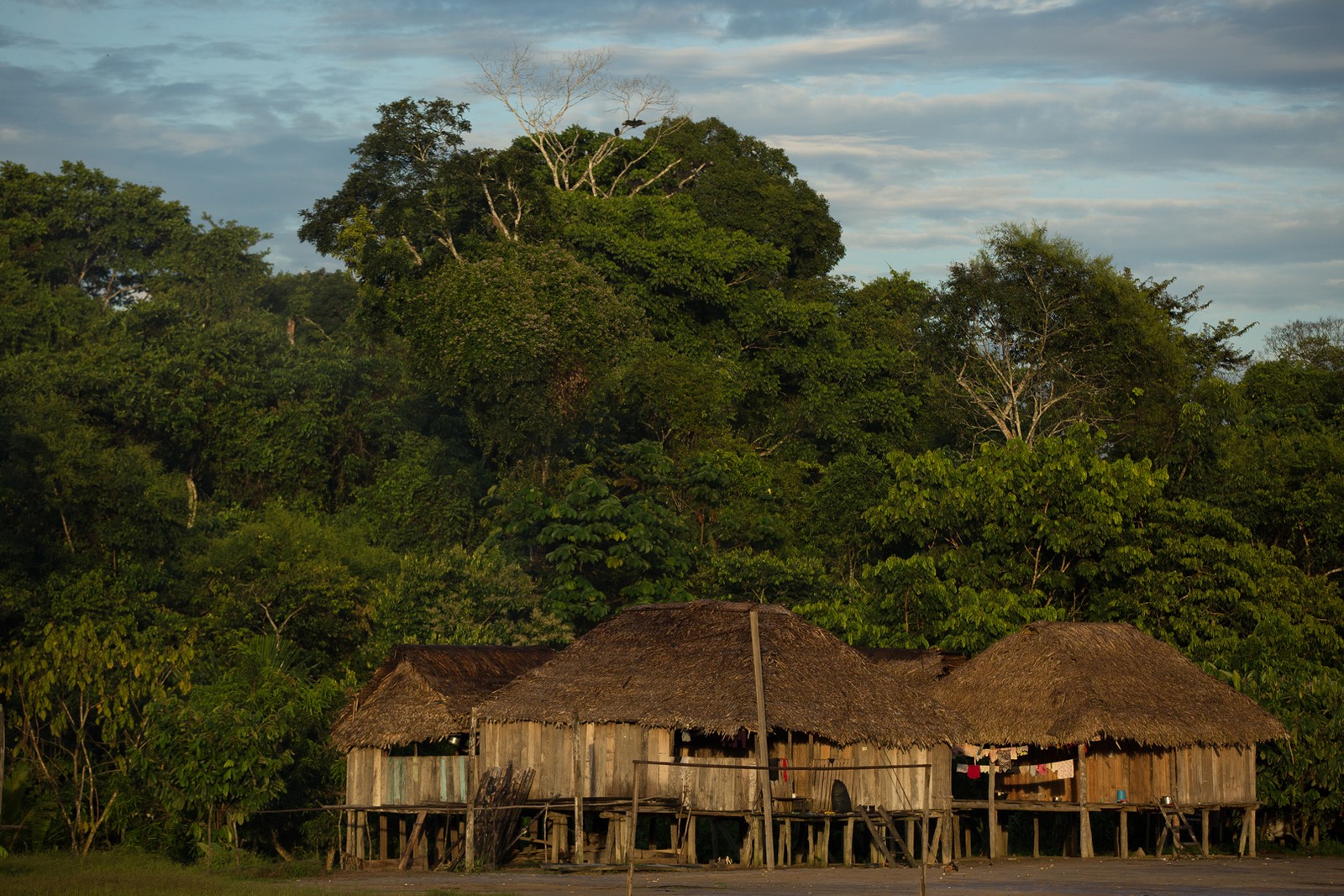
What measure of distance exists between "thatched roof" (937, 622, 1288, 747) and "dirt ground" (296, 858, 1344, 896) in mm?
1898

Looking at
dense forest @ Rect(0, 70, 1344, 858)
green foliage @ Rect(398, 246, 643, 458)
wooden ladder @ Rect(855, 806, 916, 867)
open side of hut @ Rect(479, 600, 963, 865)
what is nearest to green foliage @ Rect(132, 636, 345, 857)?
dense forest @ Rect(0, 70, 1344, 858)

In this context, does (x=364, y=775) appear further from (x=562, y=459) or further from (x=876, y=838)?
(x=562, y=459)

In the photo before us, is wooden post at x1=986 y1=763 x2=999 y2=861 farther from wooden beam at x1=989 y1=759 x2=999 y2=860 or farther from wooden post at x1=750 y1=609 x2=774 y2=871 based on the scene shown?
wooden post at x1=750 y1=609 x2=774 y2=871

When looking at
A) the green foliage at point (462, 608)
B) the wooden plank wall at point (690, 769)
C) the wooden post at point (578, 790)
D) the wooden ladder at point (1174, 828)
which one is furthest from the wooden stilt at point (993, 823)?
the green foliage at point (462, 608)

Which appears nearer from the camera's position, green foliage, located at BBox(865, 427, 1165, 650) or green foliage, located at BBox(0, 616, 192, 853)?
green foliage, located at BBox(0, 616, 192, 853)

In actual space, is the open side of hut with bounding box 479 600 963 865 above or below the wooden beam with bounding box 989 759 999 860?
above

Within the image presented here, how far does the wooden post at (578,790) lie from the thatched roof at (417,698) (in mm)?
2014

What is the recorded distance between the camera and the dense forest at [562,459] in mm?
24609

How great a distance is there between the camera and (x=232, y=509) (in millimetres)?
38344

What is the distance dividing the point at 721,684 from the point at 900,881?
377cm

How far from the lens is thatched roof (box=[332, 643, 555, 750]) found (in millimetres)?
21781

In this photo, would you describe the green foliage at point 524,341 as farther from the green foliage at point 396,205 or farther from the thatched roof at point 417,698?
the thatched roof at point 417,698

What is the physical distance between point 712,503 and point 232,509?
38.8 ft

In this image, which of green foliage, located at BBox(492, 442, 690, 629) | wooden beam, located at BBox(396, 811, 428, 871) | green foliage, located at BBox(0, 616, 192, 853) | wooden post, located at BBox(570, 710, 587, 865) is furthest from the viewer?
green foliage, located at BBox(492, 442, 690, 629)
